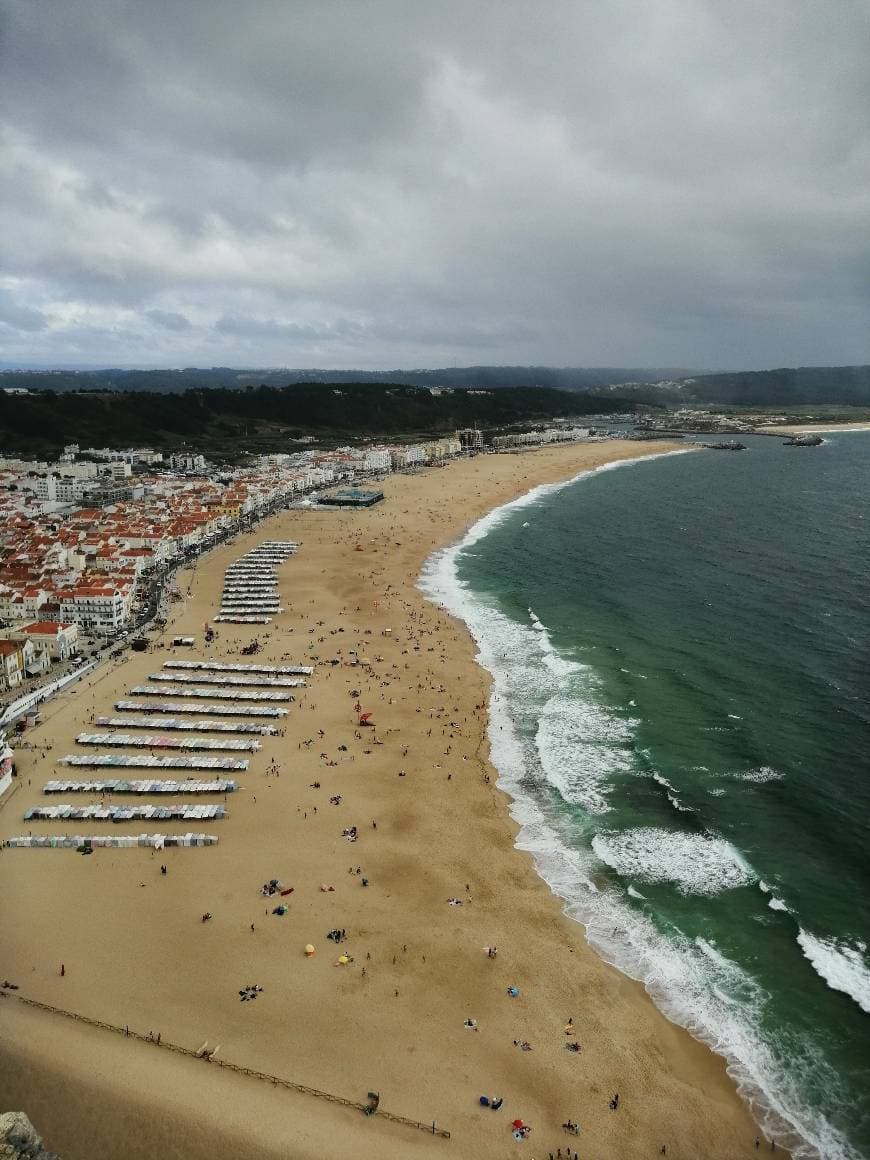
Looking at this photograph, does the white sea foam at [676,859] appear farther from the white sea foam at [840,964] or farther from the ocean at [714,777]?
the white sea foam at [840,964]

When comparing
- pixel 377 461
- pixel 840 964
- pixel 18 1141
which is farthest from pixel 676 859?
pixel 377 461

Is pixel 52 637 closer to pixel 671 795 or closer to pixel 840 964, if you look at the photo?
pixel 671 795

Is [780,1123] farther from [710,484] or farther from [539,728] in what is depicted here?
[710,484]

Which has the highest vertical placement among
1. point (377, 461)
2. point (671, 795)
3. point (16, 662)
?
point (377, 461)

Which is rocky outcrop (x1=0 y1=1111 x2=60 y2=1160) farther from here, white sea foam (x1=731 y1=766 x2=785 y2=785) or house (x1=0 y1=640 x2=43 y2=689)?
house (x1=0 y1=640 x2=43 y2=689)

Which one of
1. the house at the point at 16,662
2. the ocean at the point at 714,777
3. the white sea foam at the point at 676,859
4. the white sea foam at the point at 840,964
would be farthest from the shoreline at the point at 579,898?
the house at the point at 16,662

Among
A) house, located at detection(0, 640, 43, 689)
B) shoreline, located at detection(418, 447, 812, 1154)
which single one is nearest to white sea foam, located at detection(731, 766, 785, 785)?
shoreline, located at detection(418, 447, 812, 1154)

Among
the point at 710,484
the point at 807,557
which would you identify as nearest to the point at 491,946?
the point at 807,557
